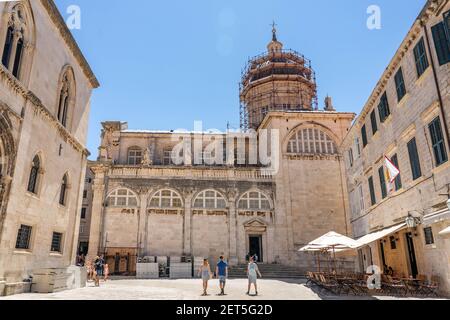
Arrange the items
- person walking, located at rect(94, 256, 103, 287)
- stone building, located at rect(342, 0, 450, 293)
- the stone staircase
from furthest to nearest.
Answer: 1. the stone staircase
2. person walking, located at rect(94, 256, 103, 287)
3. stone building, located at rect(342, 0, 450, 293)

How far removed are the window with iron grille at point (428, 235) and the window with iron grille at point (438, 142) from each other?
2826 millimetres

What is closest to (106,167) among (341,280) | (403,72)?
(341,280)

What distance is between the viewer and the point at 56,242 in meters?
17.0

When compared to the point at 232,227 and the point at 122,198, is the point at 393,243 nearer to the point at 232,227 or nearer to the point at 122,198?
the point at 232,227

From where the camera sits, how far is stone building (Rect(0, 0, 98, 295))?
1249 centimetres

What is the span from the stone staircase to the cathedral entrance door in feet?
6.44

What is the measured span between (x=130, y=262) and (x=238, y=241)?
31.0 feet

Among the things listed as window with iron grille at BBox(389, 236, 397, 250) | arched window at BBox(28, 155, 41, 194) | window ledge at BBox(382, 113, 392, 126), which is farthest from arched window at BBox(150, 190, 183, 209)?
window ledge at BBox(382, 113, 392, 126)

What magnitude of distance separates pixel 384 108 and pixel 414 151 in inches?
149

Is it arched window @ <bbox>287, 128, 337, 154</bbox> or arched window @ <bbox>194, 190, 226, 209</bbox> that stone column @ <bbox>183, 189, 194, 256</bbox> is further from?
arched window @ <bbox>287, 128, 337, 154</bbox>

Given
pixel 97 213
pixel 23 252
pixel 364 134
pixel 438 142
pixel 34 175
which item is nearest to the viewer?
pixel 438 142

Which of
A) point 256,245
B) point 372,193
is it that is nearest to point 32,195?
point 372,193

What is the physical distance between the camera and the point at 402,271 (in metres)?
16.2

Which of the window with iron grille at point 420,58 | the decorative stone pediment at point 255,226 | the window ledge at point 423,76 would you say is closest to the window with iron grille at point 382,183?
the window ledge at point 423,76
